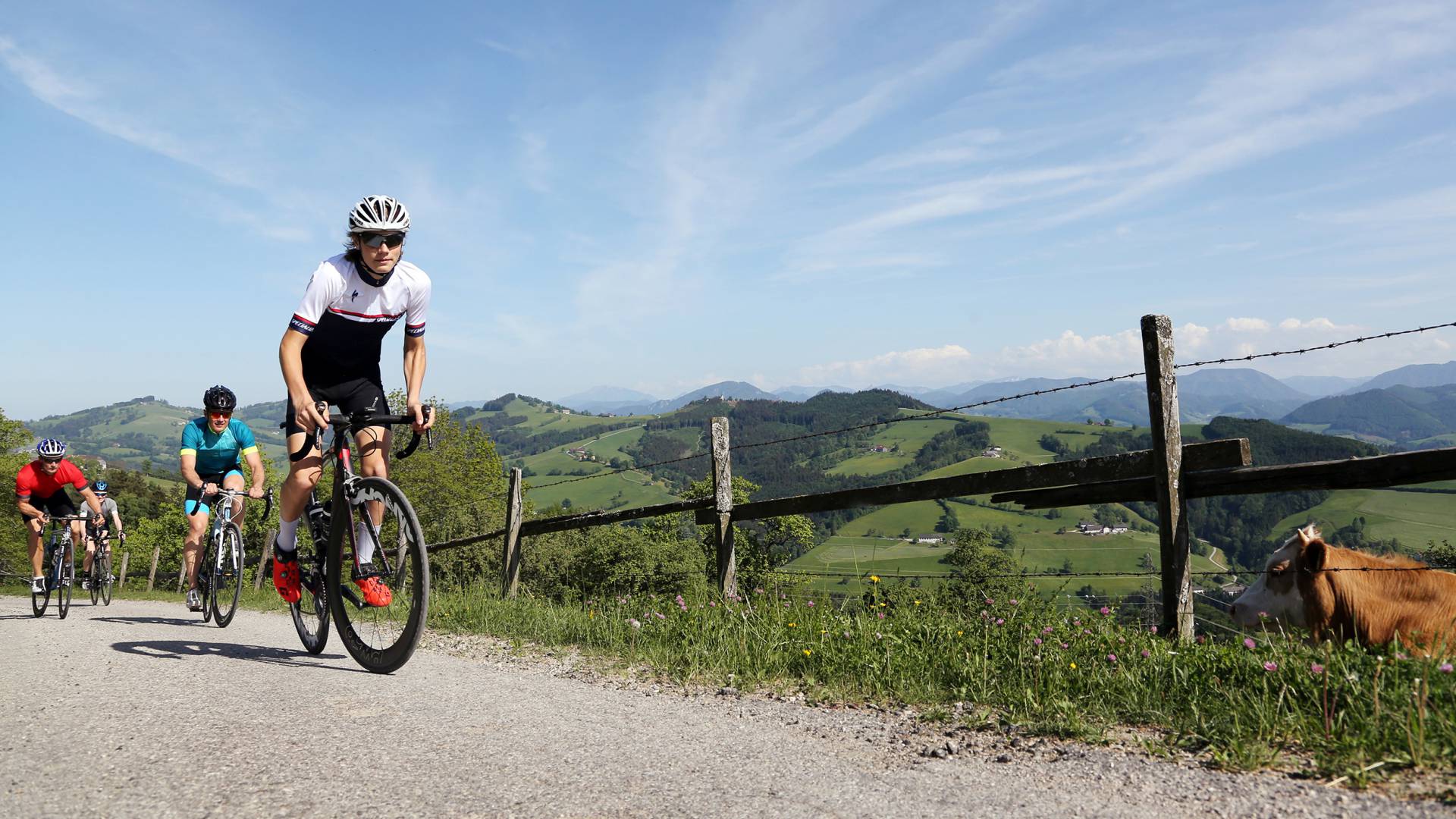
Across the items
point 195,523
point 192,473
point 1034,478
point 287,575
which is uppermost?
point 192,473

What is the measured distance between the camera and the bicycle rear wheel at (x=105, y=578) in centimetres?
1275

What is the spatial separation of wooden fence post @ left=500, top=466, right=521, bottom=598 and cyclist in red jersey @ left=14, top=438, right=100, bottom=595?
15.7 feet

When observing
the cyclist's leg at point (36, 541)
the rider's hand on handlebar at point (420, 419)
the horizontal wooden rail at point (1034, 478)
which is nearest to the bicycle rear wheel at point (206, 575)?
the cyclist's leg at point (36, 541)

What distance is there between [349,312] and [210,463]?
4.70 meters

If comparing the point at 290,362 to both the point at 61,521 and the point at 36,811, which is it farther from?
the point at 61,521

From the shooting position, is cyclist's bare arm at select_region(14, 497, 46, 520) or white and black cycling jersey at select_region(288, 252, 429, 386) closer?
white and black cycling jersey at select_region(288, 252, 429, 386)

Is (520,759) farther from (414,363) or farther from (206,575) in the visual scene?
(206,575)

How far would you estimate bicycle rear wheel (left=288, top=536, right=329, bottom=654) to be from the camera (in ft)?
18.2

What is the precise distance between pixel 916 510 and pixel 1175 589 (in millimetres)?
124030

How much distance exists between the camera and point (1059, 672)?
4.02 meters

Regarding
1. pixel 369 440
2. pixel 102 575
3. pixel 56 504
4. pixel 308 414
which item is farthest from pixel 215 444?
pixel 102 575

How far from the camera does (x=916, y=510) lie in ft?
412

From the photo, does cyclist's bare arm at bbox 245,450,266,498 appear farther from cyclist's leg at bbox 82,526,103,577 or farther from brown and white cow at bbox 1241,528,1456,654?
brown and white cow at bbox 1241,528,1456,654

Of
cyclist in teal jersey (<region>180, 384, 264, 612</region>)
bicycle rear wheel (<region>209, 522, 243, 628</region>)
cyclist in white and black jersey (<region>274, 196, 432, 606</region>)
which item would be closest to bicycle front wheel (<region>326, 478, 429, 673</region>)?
cyclist in white and black jersey (<region>274, 196, 432, 606</region>)
